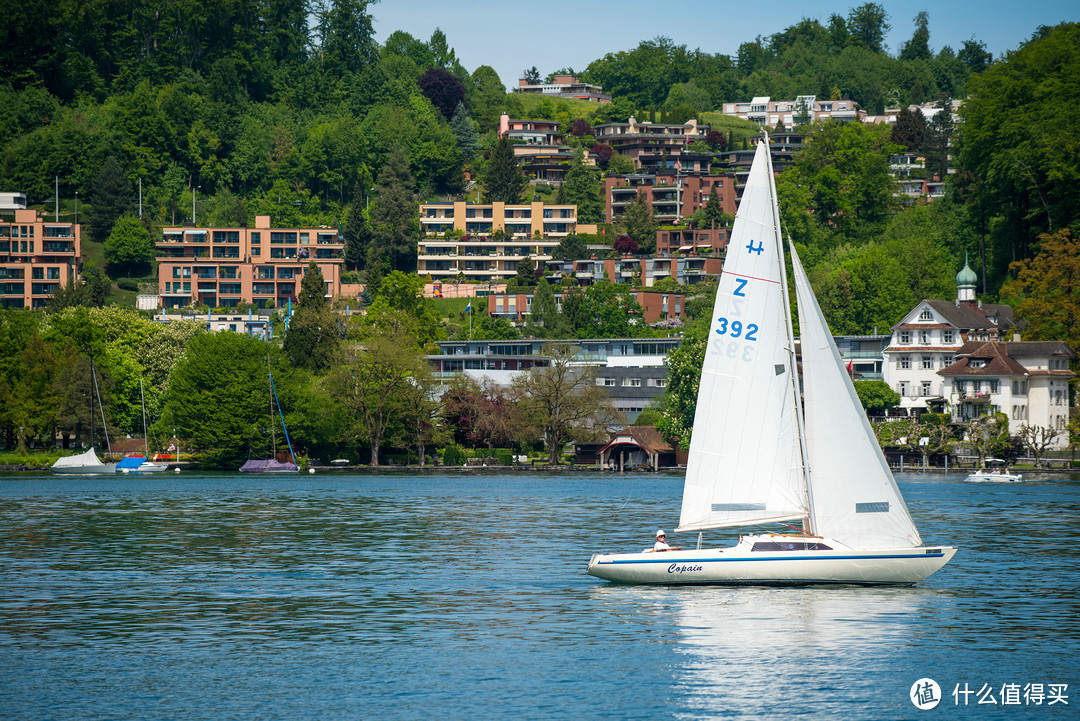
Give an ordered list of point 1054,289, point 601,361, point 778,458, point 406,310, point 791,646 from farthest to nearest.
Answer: point 406,310 < point 601,361 < point 1054,289 < point 778,458 < point 791,646

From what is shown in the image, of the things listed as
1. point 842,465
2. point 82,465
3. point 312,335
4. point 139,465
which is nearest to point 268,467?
point 139,465

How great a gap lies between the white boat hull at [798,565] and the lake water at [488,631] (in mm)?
846

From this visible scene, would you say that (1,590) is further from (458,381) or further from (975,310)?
(975,310)

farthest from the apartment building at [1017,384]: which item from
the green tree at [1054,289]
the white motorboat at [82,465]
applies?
the white motorboat at [82,465]

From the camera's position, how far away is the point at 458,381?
143 m

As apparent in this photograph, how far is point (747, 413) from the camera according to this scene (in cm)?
4228

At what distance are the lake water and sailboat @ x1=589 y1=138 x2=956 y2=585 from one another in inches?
60.9

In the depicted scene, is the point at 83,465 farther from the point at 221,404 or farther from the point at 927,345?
the point at 927,345

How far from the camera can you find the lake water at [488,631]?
31172mm

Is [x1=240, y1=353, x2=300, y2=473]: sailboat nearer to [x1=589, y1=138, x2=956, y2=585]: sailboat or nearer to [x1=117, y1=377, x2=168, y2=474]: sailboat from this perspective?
[x1=117, y1=377, x2=168, y2=474]: sailboat

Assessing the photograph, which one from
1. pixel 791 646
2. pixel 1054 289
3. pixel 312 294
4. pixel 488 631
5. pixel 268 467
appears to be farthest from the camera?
pixel 312 294

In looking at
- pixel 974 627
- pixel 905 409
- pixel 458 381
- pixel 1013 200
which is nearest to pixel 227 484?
pixel 458 381

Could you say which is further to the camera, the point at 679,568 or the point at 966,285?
the point at 966,285

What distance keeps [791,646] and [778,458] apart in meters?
7.71
